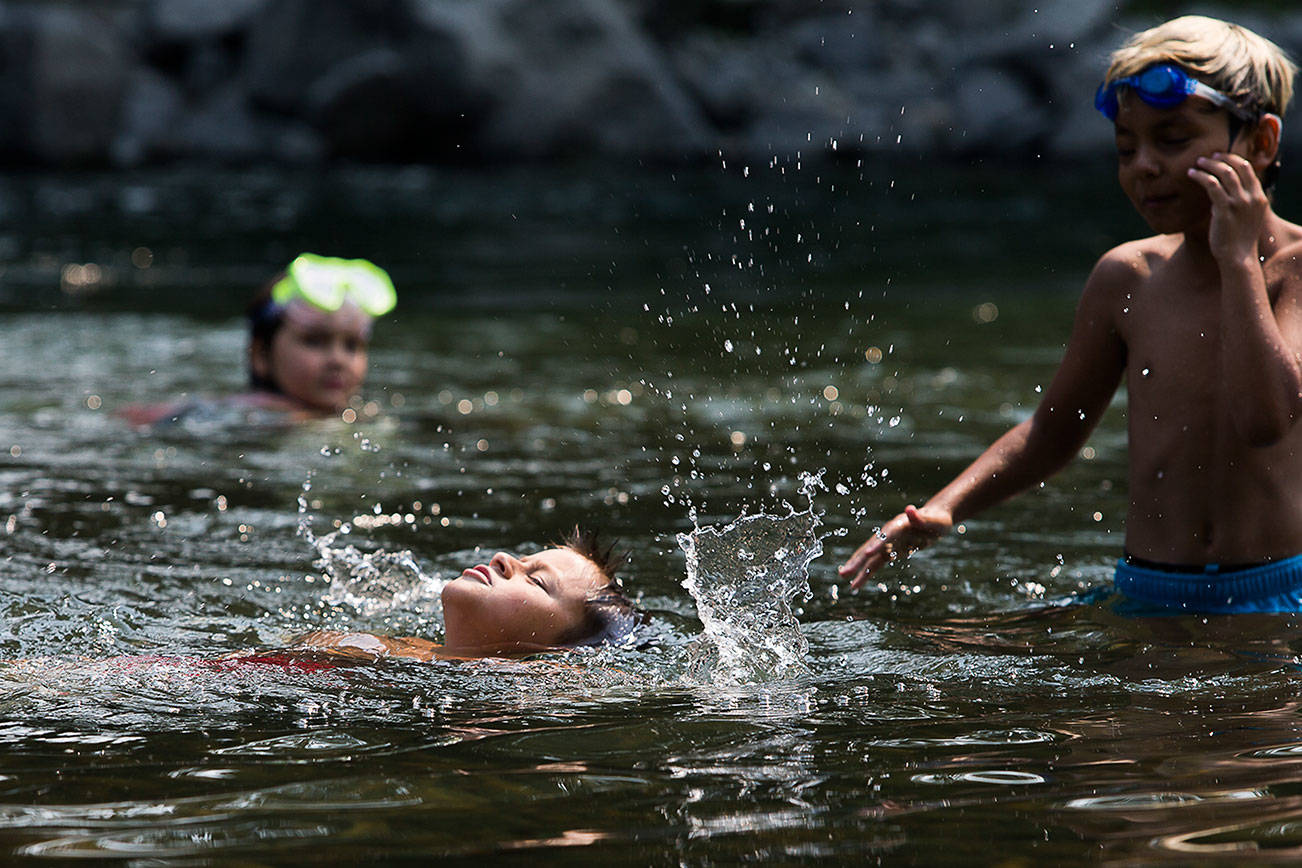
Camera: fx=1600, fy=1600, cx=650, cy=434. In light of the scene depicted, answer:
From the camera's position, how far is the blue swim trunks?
377 centimetres

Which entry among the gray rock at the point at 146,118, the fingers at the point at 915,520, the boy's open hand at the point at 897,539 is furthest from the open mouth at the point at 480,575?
the gray rock at the point at 146,118

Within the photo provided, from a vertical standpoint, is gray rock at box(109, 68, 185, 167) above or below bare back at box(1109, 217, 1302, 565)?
above

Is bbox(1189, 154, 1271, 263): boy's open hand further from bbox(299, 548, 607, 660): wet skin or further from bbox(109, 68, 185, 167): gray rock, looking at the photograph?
bbox(109, 68, 185, 167): gray rock

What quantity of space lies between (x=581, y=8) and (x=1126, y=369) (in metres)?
19.3

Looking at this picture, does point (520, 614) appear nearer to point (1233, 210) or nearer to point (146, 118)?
point (1233, 210)

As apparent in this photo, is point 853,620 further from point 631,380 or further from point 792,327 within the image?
point 792,327

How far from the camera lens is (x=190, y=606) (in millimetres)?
4402

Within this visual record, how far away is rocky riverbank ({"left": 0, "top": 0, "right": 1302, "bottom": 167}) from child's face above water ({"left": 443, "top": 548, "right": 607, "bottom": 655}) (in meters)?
18.4

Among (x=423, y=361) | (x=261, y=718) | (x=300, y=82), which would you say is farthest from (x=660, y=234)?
(x=261, y=718)

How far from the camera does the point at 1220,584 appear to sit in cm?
382

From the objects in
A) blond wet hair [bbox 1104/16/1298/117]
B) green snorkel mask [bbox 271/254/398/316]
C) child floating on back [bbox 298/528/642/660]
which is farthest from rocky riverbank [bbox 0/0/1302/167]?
blond wet hair [bbox 1104/16/1298/117]

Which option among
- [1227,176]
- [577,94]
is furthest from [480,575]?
[577,94]

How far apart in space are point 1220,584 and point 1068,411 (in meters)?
0.61

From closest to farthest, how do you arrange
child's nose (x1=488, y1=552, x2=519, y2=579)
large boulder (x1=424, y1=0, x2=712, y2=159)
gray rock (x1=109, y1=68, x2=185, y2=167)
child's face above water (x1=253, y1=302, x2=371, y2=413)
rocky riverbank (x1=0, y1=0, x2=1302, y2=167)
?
child's nose (x1=488, y1=552, x2=519, y2=579) → child's face above water (x1=253, y1=302, x2=371, y2=413) → rocky riverbank (x1=0, y1=0, x2=1302, y2=167) → gray rock (x1=109, y1=68, x2=185, y2=167) → large boulder (x1=424, y1=0, x2=712, y2=159)
